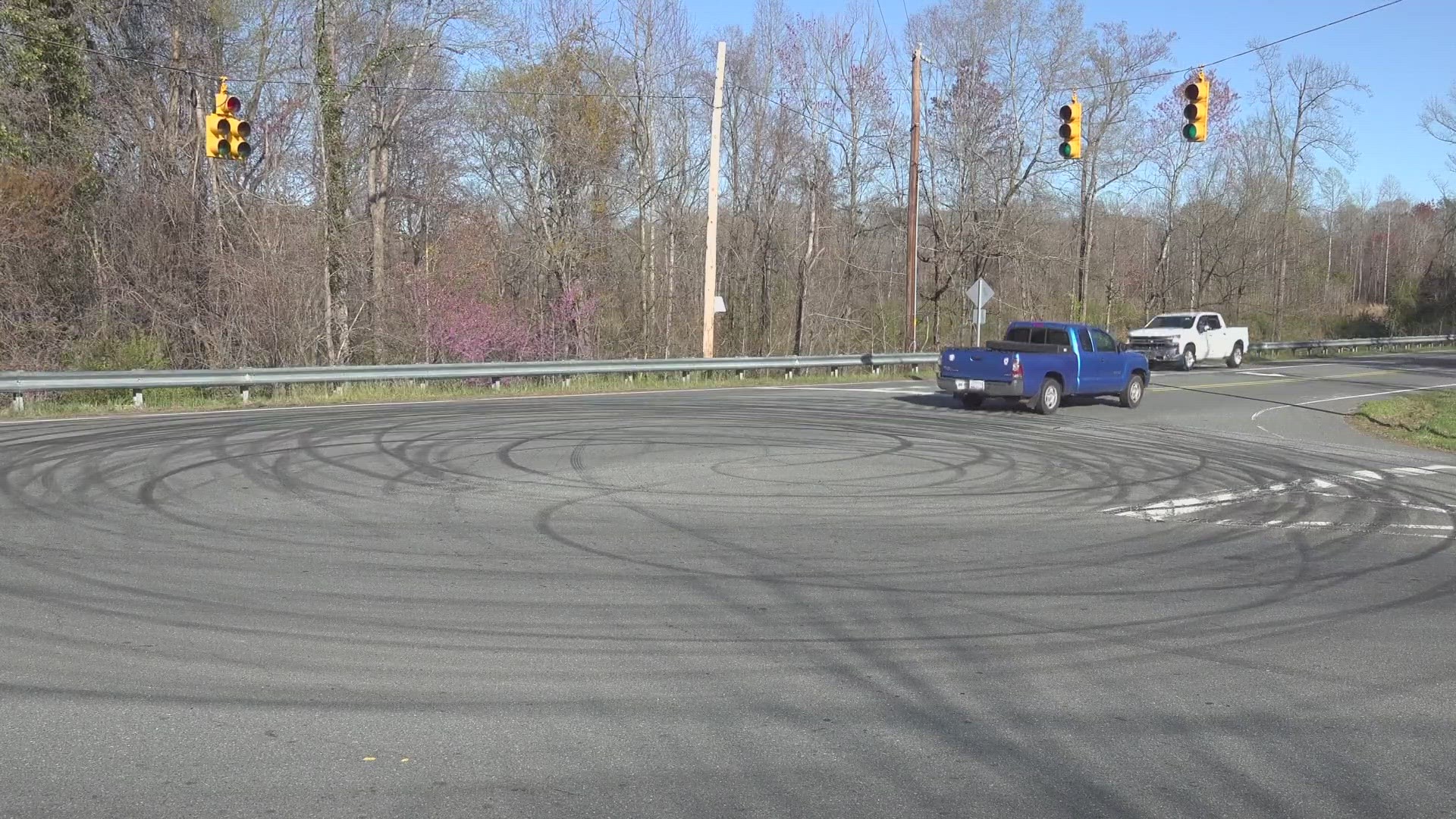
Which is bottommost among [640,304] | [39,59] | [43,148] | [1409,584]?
[1409,584]

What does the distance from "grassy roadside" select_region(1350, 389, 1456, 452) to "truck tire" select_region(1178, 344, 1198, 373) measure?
12.6 meters

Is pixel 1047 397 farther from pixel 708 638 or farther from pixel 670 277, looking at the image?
pixel 670 277

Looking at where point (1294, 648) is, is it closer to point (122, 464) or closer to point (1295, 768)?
point (1295, 768)

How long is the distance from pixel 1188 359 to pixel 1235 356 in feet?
12.6

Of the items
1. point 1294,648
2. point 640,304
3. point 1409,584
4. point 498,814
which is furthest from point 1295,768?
point 640,304

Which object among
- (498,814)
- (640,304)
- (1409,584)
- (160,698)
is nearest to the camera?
(498,814)

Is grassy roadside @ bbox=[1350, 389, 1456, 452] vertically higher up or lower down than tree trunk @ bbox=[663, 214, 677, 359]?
lower down

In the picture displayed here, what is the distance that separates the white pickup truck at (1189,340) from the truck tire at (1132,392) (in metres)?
15.4

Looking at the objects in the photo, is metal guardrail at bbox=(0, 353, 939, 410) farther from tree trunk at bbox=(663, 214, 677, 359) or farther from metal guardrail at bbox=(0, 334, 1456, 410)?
tree trunk at bbox=(663, 214, 677, 359)

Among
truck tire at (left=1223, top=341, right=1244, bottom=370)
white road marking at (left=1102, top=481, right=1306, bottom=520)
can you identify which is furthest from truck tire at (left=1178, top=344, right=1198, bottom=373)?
white road marking at (left=1102, top=481, right=1306, bottom=520)

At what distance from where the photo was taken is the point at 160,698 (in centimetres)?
541

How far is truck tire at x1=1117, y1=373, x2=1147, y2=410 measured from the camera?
22.9m

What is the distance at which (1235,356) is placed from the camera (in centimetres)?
4038

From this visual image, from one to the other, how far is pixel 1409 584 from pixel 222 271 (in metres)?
24.4
